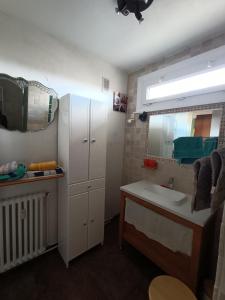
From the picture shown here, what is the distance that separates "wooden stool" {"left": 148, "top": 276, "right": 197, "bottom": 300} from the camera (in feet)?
3.47

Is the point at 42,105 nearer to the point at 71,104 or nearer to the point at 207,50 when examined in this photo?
the point at 71,104

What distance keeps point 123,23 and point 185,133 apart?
1.24 meters

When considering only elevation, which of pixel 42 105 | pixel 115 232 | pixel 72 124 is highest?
pixel 42 105

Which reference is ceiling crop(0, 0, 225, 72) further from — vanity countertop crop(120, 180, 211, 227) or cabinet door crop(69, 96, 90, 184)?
vanity countertop crop(120, 180, 211, 227)

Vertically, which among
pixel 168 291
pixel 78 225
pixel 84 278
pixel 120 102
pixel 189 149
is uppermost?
pixel 120 102

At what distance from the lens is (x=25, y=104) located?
1.48 m

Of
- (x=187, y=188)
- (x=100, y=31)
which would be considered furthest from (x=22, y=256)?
(x=100, y=31)

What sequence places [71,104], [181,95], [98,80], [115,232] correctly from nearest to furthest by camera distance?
[71,104] < [181,95] < [98,80] < [115,232]

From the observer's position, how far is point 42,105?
1.57 metres

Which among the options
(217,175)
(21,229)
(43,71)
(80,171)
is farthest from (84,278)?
(43,71)

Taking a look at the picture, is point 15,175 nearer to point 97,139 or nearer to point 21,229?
point 21,229

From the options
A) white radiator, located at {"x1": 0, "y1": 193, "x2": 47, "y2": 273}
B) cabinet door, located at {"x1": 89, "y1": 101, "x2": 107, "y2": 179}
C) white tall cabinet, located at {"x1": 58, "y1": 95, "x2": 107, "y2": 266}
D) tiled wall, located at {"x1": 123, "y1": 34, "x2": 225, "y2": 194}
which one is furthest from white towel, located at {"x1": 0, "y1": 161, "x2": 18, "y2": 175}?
tiled wall, located at {"x1": 123, "y1": 34, "x2": 225, "y2": 194}

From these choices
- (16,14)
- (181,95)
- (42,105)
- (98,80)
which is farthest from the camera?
(98,80)

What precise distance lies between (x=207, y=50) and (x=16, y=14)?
5.91ft
